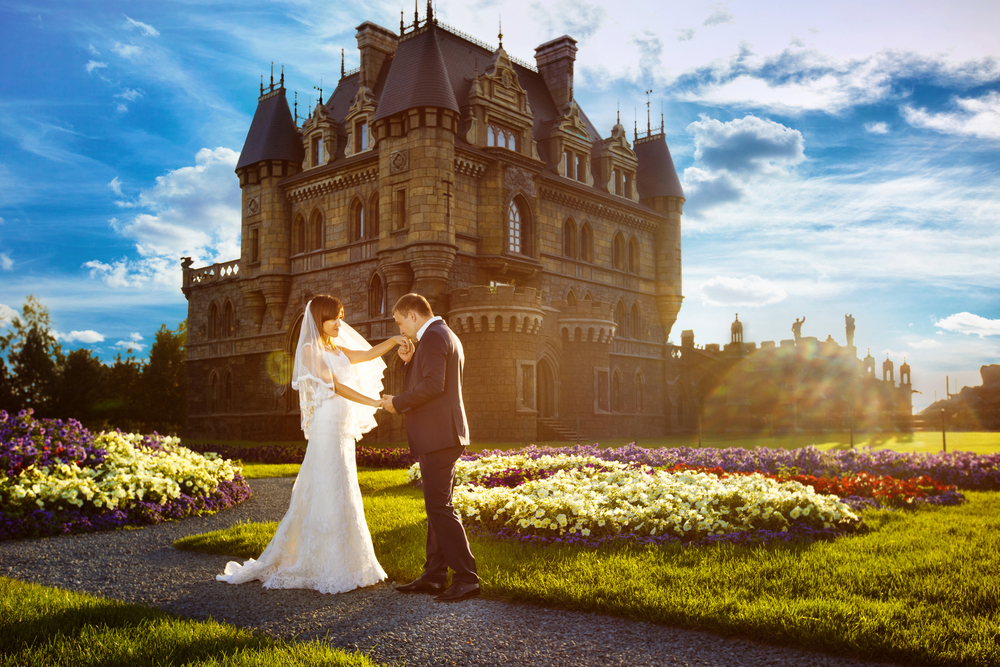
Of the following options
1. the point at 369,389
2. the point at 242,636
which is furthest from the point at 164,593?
the point at 369,389

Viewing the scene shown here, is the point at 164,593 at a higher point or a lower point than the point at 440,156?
lower

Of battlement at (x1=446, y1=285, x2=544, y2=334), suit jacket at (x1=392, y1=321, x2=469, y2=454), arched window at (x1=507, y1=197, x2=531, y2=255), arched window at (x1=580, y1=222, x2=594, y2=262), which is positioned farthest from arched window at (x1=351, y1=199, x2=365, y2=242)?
suit jacket at (x1=392, y1=321, x2=469, y2=454)

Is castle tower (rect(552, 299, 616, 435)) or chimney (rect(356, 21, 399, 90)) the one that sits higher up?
chimney (rect(356, 21, 399, 90))

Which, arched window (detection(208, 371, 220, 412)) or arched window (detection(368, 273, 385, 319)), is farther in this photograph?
arched window (detection(208, 371, 220, 412))

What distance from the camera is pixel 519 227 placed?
101 feet

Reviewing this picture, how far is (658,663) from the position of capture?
15.1 feet

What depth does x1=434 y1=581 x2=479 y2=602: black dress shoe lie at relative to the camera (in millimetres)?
5922

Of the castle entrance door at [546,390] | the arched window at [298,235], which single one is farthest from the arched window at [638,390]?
the arched window at [298,235]

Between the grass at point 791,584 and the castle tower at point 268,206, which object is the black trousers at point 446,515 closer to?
the grass at point 791,584

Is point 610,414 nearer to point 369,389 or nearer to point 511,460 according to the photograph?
point 511,460

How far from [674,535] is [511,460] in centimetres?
617

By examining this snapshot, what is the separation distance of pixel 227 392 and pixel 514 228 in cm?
1658

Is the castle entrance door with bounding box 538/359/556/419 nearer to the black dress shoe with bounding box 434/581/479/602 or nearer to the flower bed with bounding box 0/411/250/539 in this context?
the flower bed with bounding box 0/411/250/539

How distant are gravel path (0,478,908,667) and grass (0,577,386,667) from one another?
13.6 inches
